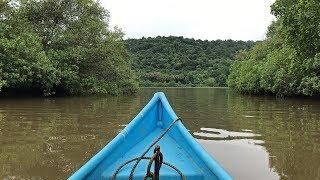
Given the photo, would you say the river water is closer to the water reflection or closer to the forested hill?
the water reflection

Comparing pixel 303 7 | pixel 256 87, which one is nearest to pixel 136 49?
pixel 256 87

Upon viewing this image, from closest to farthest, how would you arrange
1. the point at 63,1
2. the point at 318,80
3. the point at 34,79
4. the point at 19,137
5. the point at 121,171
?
the point at 121,171 → the point at 19,137 → the point at 318,80 → the point at 34,79 → the point at 63,1

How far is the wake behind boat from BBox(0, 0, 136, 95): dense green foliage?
16.1 m

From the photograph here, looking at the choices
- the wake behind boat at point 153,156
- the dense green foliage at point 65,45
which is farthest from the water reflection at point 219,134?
the dense green foliage at point 65,45

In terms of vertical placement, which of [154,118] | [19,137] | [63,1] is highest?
[63,1]

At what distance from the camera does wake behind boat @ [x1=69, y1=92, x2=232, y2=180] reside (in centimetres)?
378

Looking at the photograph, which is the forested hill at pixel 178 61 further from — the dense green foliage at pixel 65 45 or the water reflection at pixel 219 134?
the water reflection at pixel 219 134

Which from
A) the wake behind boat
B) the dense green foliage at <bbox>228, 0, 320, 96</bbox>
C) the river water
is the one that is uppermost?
the dense green foliage at <bbox>228, 0, 320, 96</bbox>

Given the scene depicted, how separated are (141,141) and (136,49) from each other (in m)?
73.4

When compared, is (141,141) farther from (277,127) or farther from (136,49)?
(136,49)

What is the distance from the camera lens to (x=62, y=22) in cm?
2645

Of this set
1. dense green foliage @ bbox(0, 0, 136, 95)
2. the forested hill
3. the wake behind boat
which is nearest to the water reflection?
the wake behind boat

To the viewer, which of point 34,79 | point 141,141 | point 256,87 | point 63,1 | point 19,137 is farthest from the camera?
point 256,87

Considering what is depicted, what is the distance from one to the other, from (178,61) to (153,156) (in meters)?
75.1
